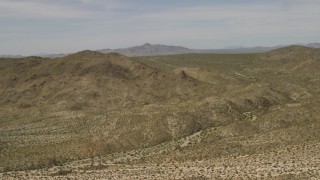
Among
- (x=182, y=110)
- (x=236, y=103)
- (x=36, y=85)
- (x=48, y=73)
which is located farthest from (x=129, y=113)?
(x=48, y=73)

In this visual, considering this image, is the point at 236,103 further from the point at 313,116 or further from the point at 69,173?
the point at 69,173

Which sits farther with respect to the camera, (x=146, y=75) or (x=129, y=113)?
(x=146, y=75)

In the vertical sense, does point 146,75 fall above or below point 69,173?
above

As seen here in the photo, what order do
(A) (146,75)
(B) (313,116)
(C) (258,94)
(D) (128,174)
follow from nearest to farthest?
(D) (128,174), (B) (313,116), (C) (258,94), (A) (146,75)

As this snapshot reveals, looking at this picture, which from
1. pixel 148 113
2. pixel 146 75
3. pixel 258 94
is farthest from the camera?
pixel 146 75

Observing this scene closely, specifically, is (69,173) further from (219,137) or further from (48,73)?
(48,73)

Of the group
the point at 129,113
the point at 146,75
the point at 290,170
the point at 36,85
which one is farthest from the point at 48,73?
the point at 290,170
